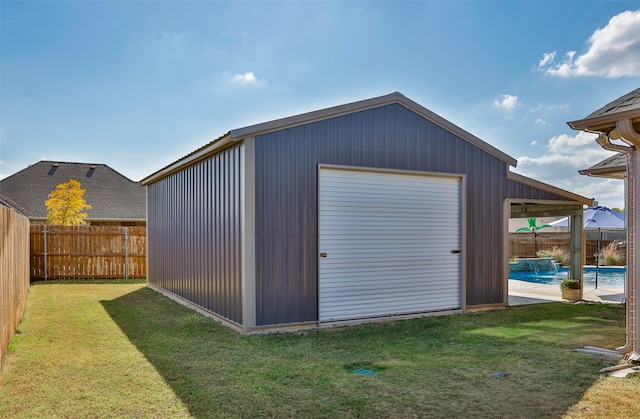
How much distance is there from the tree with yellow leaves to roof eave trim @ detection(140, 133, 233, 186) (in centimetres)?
995

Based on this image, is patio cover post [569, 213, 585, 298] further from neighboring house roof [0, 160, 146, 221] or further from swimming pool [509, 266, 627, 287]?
neighboring house roof [0, 160, 146, 221]

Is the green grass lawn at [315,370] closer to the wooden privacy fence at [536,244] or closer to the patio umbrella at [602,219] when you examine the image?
the patio umbrella at [602,219]

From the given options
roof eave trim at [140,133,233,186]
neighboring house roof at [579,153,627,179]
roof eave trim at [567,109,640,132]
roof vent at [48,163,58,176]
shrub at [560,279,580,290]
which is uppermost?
roof vent at [48,163,58,176]

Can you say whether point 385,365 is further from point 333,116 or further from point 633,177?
point 333,116

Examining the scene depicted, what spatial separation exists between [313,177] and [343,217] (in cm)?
87

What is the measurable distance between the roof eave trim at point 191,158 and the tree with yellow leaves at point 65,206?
995cm

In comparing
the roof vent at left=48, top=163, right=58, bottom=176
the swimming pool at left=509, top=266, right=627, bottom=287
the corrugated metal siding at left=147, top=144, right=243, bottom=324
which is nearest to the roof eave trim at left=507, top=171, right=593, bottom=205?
the swimming pool at left=509, top=266, right=627, bottom=287

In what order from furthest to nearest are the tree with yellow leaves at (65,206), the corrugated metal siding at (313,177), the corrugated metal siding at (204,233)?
the tree with yellow leaves at (65,206), the corrugated metal siding at (204,233), the corrugated metal siding at (313,177)

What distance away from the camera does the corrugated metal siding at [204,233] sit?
7277mm

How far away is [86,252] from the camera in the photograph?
1516cm

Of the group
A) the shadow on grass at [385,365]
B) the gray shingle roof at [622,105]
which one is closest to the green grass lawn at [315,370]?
the shadow on grass at [385,365]

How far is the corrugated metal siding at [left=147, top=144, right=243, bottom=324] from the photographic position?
7.28 meters

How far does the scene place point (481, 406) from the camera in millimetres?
3906

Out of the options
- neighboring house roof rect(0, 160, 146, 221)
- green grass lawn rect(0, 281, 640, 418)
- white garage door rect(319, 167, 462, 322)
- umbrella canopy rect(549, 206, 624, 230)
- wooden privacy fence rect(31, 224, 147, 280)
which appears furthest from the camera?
neighboring house roof rect(0, 160, 146, 221)
